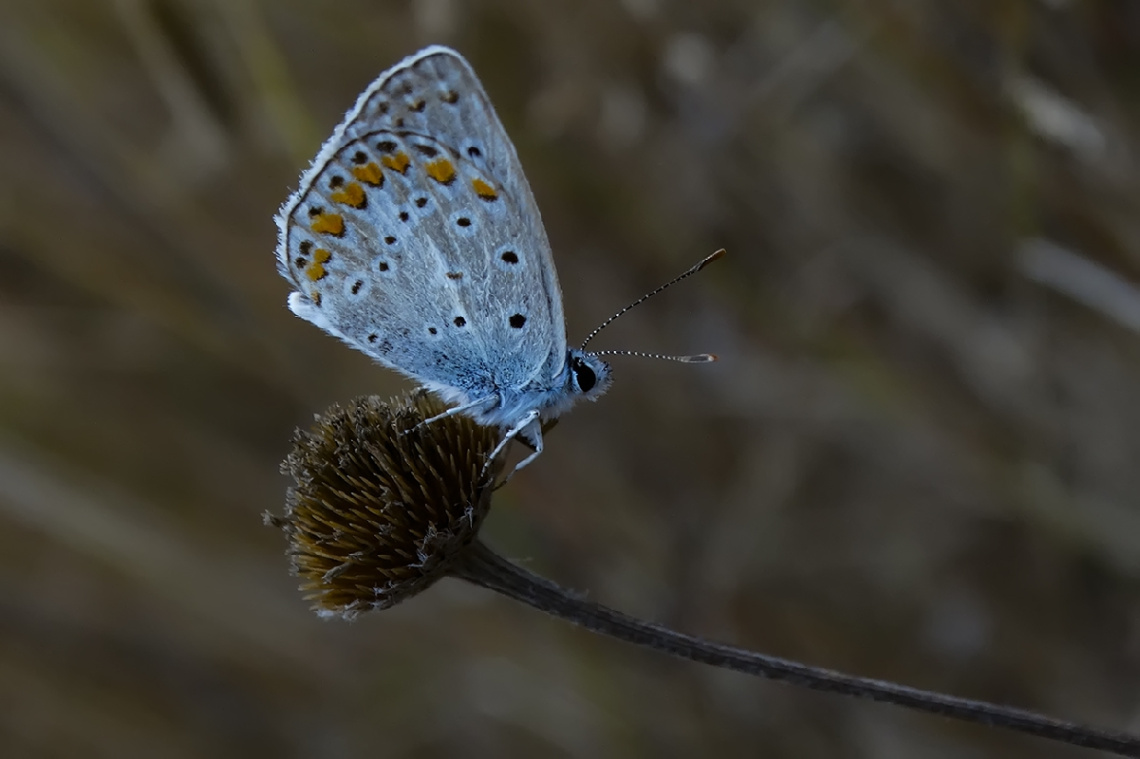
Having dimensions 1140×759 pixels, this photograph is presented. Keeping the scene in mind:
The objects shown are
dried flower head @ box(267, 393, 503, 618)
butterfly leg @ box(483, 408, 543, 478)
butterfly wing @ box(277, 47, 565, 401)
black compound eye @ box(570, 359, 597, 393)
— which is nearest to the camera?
dried flower head @ box(267, 393, 503, 618)

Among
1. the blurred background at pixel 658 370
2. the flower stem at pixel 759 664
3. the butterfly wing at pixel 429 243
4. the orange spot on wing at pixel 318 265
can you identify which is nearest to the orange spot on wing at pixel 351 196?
the butterfly wing at pixel 429 243

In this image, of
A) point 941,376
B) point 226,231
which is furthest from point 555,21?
point 941,376

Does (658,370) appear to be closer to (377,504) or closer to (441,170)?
(441,170)

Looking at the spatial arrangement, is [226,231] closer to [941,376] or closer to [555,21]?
[555,21]

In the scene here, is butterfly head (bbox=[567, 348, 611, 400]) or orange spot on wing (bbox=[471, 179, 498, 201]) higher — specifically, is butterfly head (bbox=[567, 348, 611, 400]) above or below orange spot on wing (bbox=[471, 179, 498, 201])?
below

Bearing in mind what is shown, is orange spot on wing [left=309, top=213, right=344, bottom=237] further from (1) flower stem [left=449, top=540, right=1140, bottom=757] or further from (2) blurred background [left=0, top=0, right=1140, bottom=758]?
(1) flower stem [left=449, top=540, right=1140, bottom=757]

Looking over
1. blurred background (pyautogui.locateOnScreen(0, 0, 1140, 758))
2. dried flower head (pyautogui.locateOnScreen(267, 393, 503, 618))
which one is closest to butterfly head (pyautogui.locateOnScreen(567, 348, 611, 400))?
dried flower head (pyautogui.locateOnScreen(267, 393, 503, 618))
